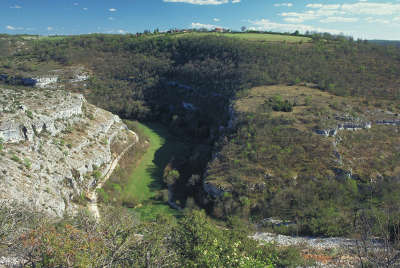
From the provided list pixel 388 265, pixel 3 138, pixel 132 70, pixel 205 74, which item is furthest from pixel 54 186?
pixel 132 70

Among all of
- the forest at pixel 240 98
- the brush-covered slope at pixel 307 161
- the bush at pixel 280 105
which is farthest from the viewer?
the bush at pixel 280 105

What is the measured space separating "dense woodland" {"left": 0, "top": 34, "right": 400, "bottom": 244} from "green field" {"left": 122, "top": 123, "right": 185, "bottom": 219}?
11.9 feet

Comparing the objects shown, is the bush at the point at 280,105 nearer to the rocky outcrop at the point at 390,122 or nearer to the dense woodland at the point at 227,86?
the dense woodland at the point at 227,86

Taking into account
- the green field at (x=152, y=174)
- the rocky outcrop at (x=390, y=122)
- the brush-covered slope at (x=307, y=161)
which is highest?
the rocky outcrop at (x=390, y=122)

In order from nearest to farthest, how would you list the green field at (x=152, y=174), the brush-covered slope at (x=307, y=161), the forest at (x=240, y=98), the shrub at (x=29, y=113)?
the brush-covered slope at (x=307, y=161) → the forest at (x=240, y=98) → the green field at (x=152, y=174) → the shrub at (x=29, y=113)

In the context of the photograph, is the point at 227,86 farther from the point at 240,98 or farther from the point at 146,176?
the point at 146,176

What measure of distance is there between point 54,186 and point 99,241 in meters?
25.3

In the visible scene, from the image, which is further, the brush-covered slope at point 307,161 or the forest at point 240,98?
the forest at point 240,98

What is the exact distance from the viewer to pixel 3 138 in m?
38.8

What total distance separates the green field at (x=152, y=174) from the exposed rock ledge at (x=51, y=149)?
6.05 meters

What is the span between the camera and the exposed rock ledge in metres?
35.0

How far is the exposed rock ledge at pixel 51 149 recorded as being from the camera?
115ft

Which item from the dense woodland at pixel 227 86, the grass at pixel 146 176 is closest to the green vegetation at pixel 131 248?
the dense woodland at pixel 227 86

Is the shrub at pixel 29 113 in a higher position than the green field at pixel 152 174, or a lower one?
higher
